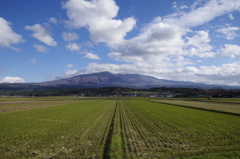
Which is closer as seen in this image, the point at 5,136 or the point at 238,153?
the point at 238,153

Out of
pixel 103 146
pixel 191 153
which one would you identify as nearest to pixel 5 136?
pixel 103 146

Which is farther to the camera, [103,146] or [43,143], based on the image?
[43,143]

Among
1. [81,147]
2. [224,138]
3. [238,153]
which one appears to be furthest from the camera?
[224,138]

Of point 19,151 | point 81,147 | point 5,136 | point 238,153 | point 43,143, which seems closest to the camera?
point 238,153

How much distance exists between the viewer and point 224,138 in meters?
13.0

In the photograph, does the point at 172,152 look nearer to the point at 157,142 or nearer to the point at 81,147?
the point at 157,142

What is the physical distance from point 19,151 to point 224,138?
16264 mm

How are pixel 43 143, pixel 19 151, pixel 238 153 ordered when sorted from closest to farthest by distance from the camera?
pixel 238 153, pixel 19 151, pixel 43 143

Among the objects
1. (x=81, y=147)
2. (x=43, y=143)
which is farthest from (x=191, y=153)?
(x=43, y=143)

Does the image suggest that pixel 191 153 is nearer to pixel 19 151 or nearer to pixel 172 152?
pixel 172 152

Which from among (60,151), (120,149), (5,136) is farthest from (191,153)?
(5,136)

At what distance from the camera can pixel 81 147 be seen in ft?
36.6

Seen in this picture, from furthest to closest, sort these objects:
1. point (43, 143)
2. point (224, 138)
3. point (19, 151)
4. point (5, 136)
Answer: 1. point (5, 136)
2. point (224, 138)
3. point (43, 143)
4. point (19, 151)

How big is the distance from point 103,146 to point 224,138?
411 inches
